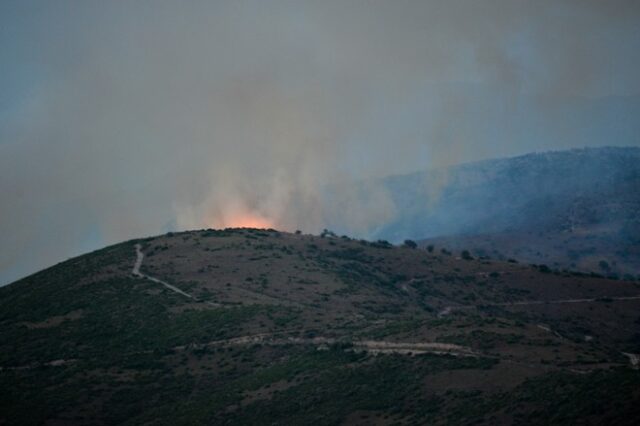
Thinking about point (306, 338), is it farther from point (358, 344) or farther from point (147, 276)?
point (147, 276)

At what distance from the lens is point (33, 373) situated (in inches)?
2997

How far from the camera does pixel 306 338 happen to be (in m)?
78.2

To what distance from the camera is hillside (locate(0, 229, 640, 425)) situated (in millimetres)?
55875

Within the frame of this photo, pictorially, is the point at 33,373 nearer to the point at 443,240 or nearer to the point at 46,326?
the point at 46,326

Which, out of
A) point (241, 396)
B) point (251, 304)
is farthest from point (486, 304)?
point (241, 396)

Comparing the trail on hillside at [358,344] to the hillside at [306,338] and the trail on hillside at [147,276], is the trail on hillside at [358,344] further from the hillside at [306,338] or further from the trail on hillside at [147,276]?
the trail on hillside at [147,276]

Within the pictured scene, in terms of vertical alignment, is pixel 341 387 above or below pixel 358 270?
below

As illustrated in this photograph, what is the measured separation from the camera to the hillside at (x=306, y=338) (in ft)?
183

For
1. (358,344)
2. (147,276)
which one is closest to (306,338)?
(358,344)

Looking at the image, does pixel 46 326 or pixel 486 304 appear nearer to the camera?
→ pixel 46 326

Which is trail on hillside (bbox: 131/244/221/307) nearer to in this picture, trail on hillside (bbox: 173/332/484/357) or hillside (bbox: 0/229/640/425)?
hillside (bbox: 0/229/640/425)

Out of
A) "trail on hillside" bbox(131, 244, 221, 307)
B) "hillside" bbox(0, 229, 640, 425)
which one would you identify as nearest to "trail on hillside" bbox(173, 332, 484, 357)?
"hillside" bbox(0, 229, 640, 425)

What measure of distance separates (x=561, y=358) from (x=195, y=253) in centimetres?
6607

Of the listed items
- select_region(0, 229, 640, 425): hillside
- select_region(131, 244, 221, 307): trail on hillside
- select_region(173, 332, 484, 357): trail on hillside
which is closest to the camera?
select_region(0, 229, 640, 425): hillside
